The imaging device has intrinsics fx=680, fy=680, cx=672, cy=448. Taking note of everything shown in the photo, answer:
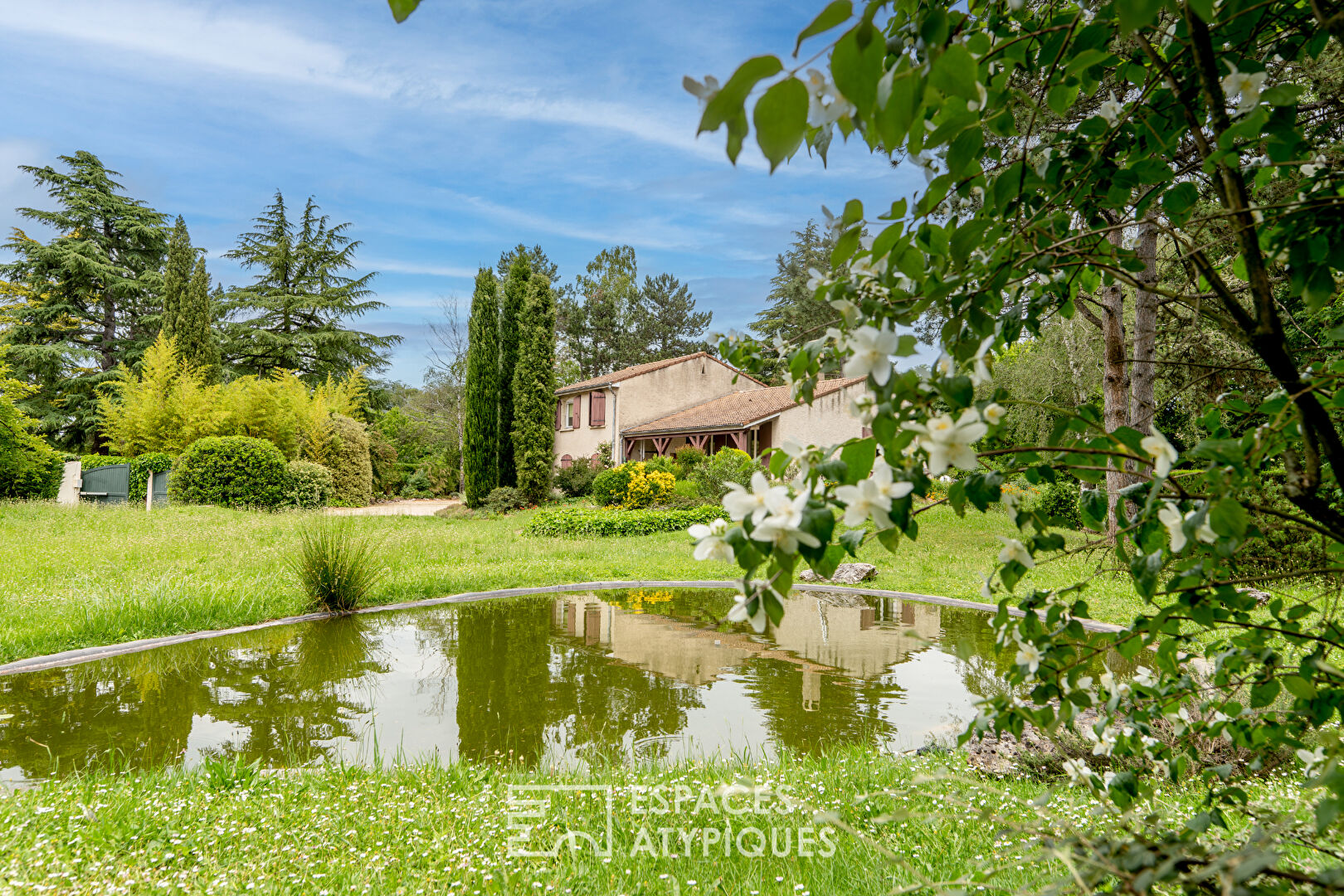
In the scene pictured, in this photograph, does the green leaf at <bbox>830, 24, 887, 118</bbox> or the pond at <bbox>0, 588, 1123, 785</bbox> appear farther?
the pond at <bbox>0, 588, 1123, 785</bbox>

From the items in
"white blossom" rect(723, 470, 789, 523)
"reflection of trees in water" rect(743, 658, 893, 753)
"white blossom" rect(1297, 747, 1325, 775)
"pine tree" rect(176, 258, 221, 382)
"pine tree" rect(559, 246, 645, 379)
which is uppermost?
"pine tree" rect(559, 246, 645, 379)

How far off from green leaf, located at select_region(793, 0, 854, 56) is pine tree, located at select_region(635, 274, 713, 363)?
118 ft

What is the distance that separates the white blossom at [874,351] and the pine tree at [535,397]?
20079mm

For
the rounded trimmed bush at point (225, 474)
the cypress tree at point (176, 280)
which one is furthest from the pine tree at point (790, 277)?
the rounded trimmed bush at point (225, 474)

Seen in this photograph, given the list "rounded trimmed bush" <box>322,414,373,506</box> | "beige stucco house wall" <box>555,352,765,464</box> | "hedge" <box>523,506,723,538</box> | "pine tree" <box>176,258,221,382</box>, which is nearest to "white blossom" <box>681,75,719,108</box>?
"hedge" <box>523,506,723,538</box>

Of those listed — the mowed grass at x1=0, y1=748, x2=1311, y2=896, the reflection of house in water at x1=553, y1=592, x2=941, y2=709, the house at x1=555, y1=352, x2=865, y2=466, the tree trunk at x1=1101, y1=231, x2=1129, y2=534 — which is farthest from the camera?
the house at x1=555, y1=352, x2=865, y2=466

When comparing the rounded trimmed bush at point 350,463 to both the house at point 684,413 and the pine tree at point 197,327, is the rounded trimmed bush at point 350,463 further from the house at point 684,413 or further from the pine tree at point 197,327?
the house at point 684,413

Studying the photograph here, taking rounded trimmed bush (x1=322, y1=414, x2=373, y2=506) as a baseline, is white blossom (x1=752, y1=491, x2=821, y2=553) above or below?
below

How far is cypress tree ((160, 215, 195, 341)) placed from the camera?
22688 mm

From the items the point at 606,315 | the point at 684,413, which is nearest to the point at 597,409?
the point at 684,413

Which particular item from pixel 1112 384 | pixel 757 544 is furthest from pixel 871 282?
pixel 1112 384

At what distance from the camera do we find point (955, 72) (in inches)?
25.6

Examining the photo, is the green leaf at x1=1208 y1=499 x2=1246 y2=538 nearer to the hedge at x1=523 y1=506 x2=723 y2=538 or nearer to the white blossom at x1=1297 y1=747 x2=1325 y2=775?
the white blossom at x1=1297 y1=747 x2=1325 y2=775

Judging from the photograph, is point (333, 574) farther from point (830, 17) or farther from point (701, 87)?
point (830, 17)
